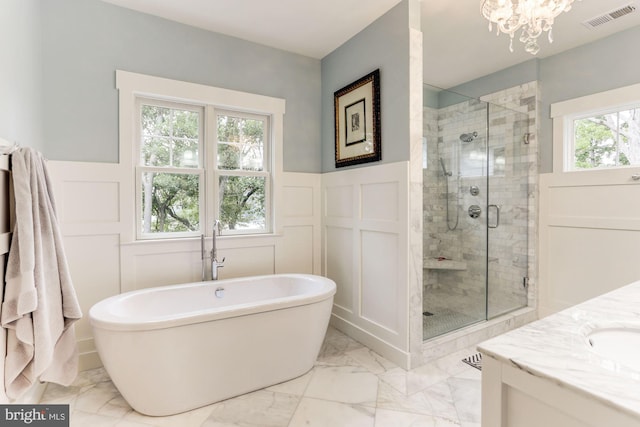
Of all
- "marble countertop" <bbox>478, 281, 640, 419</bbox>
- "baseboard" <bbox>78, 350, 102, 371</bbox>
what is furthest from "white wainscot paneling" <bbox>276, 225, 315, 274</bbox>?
"marble countertop" <bbox>478, 281, 640, 419</bbox>

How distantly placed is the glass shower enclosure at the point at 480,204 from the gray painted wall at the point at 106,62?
2013 mm

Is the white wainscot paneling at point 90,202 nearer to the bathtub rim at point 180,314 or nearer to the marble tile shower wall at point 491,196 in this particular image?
the bathtub rim at point 180,314

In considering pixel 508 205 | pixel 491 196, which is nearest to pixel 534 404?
pixel 491 196

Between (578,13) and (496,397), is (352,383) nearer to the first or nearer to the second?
(496,397)

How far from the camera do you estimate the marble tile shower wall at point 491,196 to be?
3.21 m

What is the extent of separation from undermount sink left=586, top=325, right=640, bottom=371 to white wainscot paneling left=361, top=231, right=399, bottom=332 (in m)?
1.52

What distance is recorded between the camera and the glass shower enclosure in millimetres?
3166

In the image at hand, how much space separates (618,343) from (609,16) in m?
2.84

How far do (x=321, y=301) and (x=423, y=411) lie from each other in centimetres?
89

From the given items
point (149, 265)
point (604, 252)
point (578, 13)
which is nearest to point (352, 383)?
point (149, 265)

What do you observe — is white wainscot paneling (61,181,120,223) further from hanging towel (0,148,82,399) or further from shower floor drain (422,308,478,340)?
shower floor drain (422,308,478,340)

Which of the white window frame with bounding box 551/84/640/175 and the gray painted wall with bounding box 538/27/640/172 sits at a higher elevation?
the gray painted wall with bounding box 538/27/640/172

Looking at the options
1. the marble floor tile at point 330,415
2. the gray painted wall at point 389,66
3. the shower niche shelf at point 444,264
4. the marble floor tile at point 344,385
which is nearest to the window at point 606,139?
the shower niche shelf at point 444,264

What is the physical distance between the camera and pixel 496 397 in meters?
0.79
